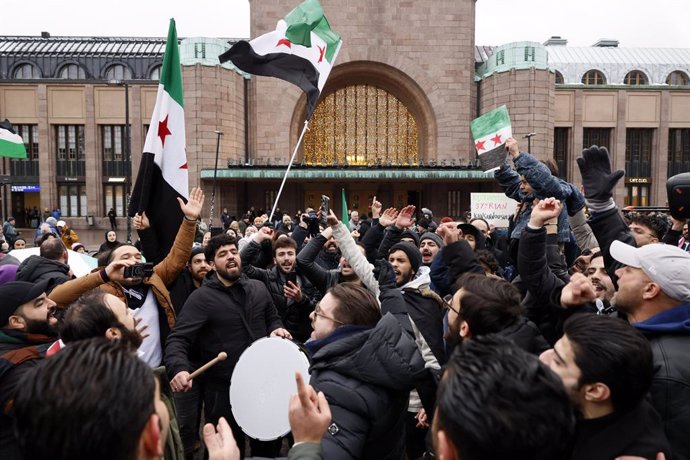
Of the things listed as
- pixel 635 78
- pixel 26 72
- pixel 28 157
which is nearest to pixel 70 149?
pixel 28 157

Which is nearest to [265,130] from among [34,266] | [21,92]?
[21,92]

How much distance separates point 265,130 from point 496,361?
30.3m

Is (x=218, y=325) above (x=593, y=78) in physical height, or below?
below

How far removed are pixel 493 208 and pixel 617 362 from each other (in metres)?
9.79

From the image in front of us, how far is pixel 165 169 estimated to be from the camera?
4953 millimetres

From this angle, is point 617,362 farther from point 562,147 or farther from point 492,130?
point 562,147

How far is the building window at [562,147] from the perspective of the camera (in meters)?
34.8

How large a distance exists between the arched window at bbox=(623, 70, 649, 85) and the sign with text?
34.1 m

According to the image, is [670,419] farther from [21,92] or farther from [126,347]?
[21,92]

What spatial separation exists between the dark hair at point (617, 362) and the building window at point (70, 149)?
37115 mm

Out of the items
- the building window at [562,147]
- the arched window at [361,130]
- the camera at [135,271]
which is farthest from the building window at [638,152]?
the camera at [135,271]

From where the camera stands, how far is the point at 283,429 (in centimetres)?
282

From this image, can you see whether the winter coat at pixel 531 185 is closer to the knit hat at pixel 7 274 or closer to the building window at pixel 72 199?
the knit hat at pixel 7 274

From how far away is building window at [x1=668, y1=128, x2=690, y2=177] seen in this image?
117 ft
